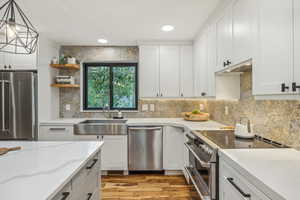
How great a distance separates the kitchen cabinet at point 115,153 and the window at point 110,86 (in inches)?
34.2

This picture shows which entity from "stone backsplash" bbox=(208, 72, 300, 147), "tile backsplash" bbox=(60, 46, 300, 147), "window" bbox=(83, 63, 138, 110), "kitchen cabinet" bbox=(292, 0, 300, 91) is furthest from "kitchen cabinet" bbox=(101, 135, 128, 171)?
"kitchen cabinet" bbox=(292, 0, 300, 91)

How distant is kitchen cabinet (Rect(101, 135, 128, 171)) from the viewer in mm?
2965

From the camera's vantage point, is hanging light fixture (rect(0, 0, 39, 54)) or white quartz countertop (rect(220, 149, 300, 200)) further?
hanging light fixture (rect(0, 0, 39, 54))

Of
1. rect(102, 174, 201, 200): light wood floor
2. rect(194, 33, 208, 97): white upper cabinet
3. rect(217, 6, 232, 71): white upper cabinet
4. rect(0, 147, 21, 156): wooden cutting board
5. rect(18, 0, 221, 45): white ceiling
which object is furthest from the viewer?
rect(194, 33, 208, 97): white upper cabinet

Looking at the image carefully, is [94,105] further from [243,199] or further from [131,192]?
[243,199]

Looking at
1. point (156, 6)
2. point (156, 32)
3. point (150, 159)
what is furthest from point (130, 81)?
point (156, 6)

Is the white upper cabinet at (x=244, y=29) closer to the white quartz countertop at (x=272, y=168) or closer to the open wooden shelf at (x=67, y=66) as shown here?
the white quartz countertop at (x=272, y=168)

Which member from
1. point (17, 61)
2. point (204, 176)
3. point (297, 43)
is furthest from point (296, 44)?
point (17, 61)

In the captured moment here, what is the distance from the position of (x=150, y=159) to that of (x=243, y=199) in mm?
2046

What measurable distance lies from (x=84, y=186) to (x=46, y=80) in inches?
96.0

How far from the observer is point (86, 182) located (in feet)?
4.30

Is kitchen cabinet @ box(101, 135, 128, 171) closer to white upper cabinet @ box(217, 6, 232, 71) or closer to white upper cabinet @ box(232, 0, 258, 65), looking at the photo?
white upper cabinet @ box(217, 6, 232, 71)

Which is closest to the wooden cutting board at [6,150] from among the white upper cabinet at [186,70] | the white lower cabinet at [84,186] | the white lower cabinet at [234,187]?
the white lower cabinet at [84,186]

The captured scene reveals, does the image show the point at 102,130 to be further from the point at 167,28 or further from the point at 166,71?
the point at 167,28
